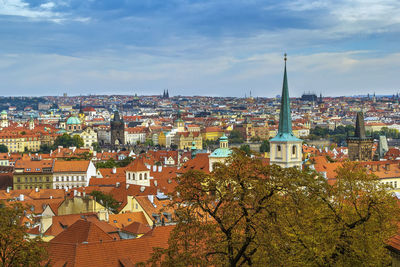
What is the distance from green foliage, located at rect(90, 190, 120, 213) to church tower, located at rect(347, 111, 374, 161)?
38780mm

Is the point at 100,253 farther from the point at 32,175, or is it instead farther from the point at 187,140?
the point at 187,140

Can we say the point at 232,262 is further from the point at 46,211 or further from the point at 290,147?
the point at 290,147

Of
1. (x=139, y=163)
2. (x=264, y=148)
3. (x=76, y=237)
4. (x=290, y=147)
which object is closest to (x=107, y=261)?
(x=76, y=237)

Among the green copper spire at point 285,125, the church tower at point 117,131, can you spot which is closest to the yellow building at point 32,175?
the green copper spire at point 285,125

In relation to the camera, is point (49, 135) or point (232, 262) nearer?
point (232, 262)

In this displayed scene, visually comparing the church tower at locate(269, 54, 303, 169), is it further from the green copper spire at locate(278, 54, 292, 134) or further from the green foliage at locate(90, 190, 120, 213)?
the green foliage at locate(90, 190, 120, 213)

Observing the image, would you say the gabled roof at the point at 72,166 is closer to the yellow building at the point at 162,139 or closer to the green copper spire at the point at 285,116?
the green copper spire at the point at 285,116

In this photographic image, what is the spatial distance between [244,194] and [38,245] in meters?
7.32

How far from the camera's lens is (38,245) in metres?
21.6

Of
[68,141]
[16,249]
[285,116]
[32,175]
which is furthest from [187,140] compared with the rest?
[16,249]

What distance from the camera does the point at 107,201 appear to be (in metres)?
50.8

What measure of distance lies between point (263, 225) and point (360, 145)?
6381 centimetres

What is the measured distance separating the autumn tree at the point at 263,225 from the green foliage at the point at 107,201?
97.5 feet

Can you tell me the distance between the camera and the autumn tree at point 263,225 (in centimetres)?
1916
